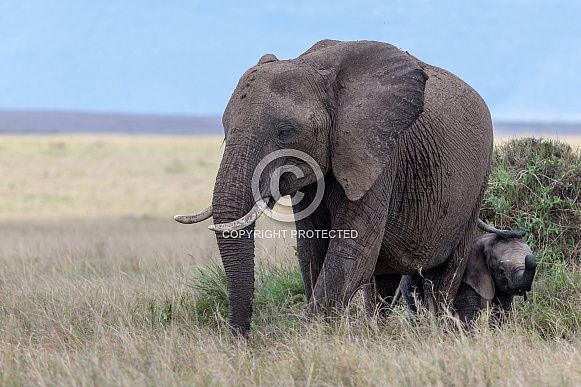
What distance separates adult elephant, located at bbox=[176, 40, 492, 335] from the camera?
6.48m

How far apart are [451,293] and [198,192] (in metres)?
Result: 29.5

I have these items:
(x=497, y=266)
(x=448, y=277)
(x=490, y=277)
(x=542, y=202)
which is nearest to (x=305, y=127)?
(x=448, y=277)

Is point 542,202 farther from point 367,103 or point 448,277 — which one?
point 367,103

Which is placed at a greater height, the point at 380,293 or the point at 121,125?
the point at 380,293

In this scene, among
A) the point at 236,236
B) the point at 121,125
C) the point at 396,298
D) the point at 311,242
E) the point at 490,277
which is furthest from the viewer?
the point at 121,125

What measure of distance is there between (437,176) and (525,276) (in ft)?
3.67

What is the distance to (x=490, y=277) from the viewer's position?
28.0 ft

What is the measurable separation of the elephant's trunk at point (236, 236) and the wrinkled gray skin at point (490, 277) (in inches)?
82.7

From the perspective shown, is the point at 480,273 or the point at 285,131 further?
the point at 480,273

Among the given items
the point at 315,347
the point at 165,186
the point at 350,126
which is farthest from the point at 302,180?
the point at 165,186

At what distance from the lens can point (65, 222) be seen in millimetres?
24484

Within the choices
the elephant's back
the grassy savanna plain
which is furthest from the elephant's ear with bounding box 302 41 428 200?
the grassy savanna plain

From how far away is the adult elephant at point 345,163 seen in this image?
6477 mm

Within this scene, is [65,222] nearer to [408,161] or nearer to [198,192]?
[198,192]
